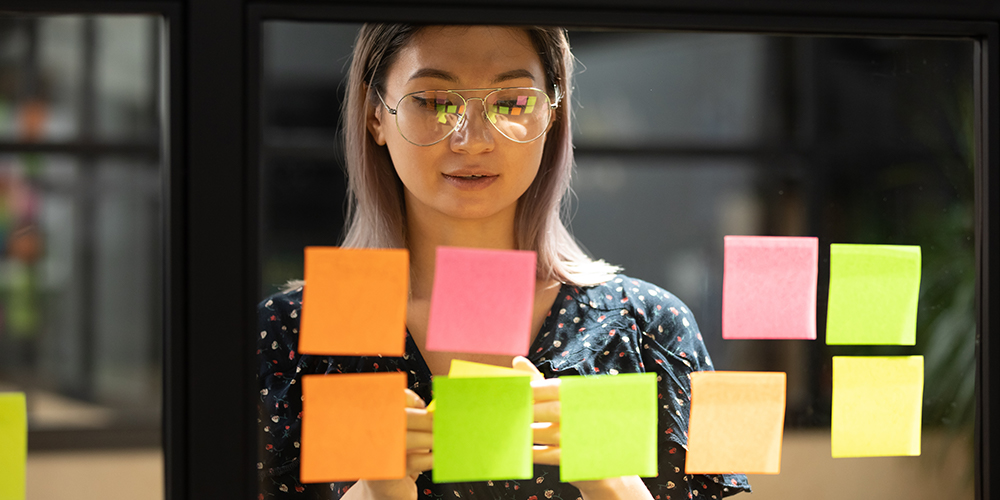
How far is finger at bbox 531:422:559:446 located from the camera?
0.66 metres

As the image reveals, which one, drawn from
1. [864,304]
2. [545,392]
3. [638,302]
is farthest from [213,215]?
[864,304]

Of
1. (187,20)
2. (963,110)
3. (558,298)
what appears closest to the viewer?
(187,20)

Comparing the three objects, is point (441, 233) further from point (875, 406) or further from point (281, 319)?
point (875, 406)

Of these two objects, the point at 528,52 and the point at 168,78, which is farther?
the point at 528,52

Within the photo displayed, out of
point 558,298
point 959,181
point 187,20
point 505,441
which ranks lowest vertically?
point 505,441

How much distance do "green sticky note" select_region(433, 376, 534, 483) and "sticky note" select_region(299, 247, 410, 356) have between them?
88 mm

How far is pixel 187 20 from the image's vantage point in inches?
21.7

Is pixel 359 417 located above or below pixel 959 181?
below

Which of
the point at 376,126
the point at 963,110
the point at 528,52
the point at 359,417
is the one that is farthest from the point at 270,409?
the point at 963,110

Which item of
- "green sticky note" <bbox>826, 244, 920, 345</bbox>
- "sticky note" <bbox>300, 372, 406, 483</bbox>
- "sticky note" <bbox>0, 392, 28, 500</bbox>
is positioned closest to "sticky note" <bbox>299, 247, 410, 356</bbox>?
"sticky note" <bbox>300, 372, 406, 483</bbox>

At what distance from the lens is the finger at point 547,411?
66 cm

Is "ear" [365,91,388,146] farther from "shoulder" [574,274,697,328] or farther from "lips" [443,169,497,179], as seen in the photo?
"shoulder" [574,274,697,328]

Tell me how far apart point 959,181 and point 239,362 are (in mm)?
860

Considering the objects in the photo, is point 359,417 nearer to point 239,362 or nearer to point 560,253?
point 239,362
